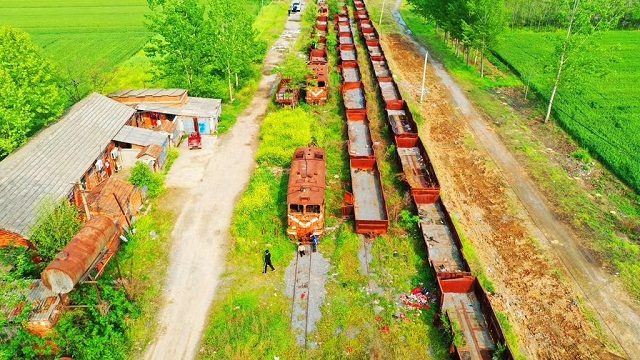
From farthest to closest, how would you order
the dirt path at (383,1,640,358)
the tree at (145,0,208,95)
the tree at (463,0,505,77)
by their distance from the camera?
the tree at (463,0,505,77) < the tree at (145,0,208,95) < the dirt path at (383,1,640,358)

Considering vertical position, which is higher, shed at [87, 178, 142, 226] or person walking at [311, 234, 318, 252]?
shed at [87, 178, 142, 226]

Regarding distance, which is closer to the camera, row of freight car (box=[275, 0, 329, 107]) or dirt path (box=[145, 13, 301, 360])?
dirt path (box=[145, 13, 301, 360])

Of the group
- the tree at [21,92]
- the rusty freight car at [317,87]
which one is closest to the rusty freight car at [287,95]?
the rusty freight car at [317,87]

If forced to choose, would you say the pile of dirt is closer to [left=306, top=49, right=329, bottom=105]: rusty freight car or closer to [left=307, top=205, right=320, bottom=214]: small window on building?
[left=307, top=205, right=320, bottom=214]: small window on building

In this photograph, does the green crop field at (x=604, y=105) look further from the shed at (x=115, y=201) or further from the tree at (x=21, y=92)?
the tree at (x=21, y=92)

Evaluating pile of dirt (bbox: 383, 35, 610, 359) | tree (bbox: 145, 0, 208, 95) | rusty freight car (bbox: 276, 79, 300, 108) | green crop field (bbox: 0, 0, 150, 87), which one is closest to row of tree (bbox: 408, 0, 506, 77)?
pile of dirt (bbox: 383, 35, 610, 359)

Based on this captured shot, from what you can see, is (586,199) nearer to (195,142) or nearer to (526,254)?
(526,254)

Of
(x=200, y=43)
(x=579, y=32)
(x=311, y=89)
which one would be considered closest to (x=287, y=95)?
(x=311, y=89)
